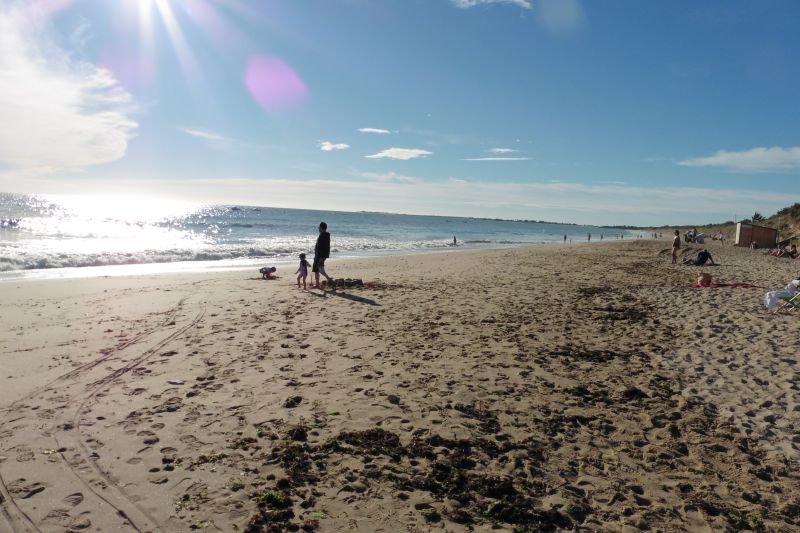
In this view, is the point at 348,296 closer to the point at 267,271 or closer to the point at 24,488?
the point at 267,271

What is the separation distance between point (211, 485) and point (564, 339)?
629cm

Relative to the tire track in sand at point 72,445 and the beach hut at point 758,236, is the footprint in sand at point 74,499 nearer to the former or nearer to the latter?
the tire track in sand at point 72,445

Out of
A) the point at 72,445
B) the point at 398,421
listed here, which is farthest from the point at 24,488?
the point at 398,421

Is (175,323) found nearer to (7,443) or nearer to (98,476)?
(7,443)

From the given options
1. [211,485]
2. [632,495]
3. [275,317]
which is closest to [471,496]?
[632,495]

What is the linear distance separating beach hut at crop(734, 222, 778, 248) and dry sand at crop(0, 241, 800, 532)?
3714 cm

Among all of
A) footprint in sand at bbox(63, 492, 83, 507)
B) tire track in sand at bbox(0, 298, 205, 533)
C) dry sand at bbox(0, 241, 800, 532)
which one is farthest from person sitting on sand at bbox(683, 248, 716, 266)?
footprint in sand at bbox(63, 492, 83, 507)

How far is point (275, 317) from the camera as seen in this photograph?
970cm

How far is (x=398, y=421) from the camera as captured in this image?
4926 mm

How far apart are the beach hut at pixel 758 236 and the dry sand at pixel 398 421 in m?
37.1

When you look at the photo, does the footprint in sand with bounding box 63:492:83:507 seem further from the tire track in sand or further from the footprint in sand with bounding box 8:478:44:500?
the footprint in sand with bounding box 8:478:44:500

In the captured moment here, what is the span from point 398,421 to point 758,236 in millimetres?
46104

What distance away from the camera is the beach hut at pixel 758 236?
128ft

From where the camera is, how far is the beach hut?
128 ft
